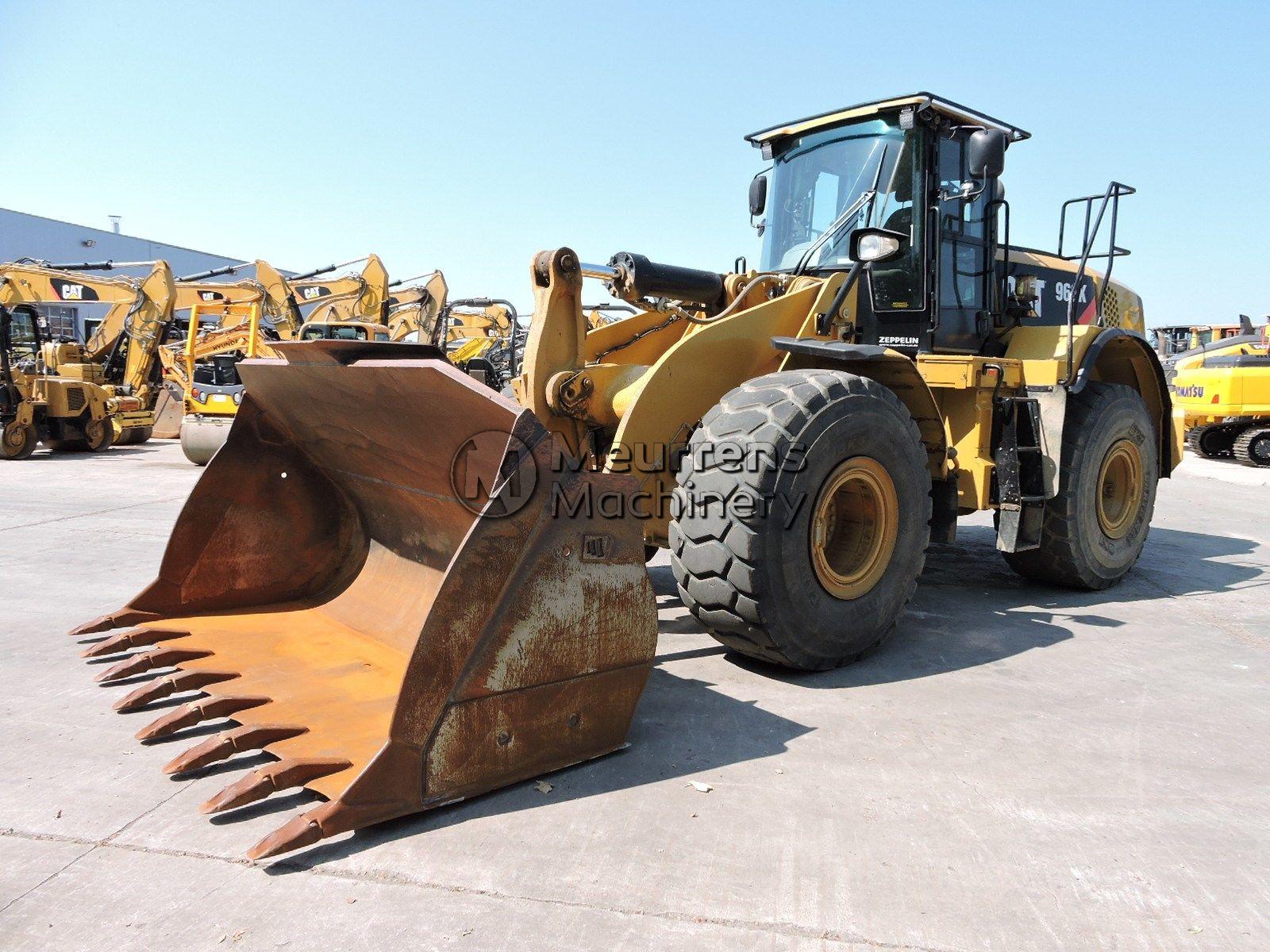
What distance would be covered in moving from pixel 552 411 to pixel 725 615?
132 centimetres

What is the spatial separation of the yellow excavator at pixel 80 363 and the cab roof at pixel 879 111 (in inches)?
560

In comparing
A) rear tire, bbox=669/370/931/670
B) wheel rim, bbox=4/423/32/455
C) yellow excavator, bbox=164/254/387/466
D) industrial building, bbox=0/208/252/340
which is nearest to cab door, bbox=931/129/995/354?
rear tire, bbox=669/370/931/670

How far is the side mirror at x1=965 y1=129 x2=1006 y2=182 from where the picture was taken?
4.68 meters

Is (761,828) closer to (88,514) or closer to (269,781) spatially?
(269,781)

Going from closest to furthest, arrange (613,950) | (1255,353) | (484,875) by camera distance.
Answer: (613,950)
(484,875)
(1255,353)

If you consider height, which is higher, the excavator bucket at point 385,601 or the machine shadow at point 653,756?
Answer: the excavator bucket at point 385,601

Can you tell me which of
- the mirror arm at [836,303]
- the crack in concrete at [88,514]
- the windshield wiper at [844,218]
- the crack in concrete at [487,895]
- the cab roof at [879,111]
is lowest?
the crack in concrete at [487,895]

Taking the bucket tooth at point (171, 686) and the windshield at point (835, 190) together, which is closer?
the bucket tooth at point (171, 686)

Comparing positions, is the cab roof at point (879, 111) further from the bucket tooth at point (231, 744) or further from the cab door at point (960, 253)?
the bucket tooth at point (231, 744)

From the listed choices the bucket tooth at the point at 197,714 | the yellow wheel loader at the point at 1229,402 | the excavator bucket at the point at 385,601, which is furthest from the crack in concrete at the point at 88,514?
the yellow wheel loader at the point at 1229,402

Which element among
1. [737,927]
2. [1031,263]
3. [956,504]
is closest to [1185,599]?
[956,504]

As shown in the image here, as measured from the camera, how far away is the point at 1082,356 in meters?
5.74

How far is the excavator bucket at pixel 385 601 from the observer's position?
265 centimetres

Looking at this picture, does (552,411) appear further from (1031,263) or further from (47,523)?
(47,523)
